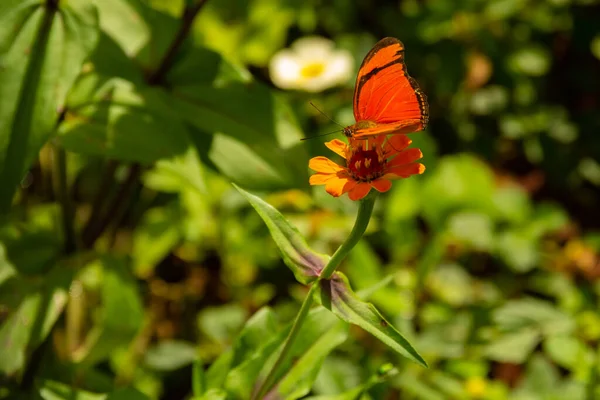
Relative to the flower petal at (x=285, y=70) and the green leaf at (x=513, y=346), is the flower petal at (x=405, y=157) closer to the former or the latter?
the green leaf at (x=513, y=346)

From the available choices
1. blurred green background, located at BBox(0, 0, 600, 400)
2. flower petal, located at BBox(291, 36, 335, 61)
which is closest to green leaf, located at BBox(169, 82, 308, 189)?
blurred green background, located at BBox(0, 0, 600, 400)

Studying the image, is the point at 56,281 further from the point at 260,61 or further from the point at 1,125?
the point at 260,61

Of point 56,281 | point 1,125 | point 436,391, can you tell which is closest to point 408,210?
point 436,391

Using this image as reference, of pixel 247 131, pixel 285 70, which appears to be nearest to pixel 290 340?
pixel 247 131

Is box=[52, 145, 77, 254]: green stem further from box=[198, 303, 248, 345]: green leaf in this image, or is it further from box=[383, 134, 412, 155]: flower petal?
box=[383, 134, 412, 155]: flower petal

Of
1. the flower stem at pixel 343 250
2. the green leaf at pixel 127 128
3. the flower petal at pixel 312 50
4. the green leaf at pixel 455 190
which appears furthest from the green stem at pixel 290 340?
the flower petal at pixel 312 50

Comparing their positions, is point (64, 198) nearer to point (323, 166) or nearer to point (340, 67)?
point (323, 166)

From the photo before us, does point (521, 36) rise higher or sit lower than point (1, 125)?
lower
